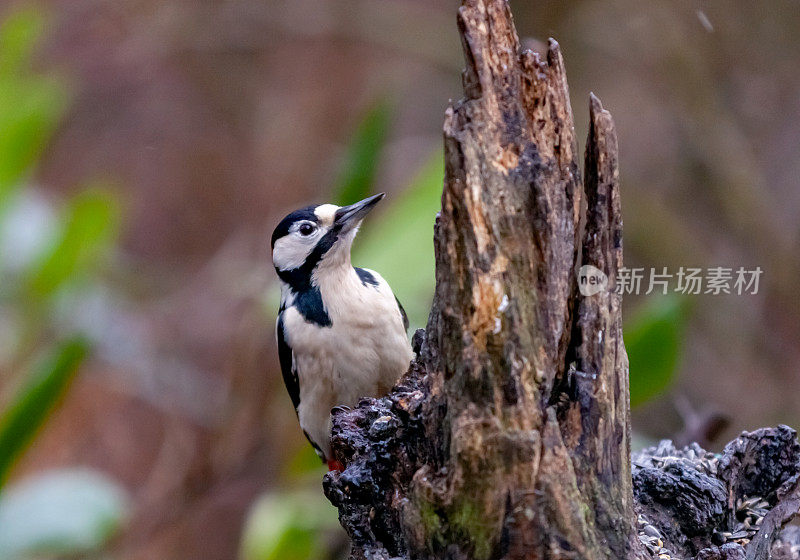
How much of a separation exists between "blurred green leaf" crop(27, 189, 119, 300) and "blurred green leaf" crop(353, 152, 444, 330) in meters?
1.24

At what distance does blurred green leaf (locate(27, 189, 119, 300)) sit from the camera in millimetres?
4406

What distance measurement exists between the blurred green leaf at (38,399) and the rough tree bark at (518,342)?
1.63 m

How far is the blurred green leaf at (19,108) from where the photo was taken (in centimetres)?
455

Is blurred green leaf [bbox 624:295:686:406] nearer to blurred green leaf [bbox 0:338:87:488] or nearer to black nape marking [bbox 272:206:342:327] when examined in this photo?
black nape marking [bbox 272:206:342:327]

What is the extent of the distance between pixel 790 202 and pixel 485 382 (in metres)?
5.07

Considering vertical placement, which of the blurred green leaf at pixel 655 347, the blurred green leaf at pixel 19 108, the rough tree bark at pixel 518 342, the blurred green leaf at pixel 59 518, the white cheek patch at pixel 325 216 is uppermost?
the blurred green leaf at pixel 19 108

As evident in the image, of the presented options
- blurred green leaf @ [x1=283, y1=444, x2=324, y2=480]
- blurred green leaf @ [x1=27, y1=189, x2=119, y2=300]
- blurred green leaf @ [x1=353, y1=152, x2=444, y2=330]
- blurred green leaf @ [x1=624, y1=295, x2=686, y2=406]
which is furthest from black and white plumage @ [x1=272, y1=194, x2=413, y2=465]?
blurred green leaf @ [x1=27, y1=189, x2=119, y2=300]

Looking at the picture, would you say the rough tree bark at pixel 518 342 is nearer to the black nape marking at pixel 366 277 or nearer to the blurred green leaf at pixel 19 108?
the black nape marking at pixel 366 277

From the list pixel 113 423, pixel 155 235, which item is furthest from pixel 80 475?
pixel 155 235

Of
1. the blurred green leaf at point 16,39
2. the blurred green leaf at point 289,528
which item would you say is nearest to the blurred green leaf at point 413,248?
the blurred green leaf at point 289,528

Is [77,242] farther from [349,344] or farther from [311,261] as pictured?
[349,344]

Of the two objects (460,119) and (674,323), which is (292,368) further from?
(460,119)

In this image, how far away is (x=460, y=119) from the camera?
1987mm

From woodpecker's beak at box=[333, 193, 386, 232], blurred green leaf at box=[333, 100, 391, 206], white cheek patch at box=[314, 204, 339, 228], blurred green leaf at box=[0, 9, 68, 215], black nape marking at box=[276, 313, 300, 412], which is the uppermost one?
blurred green leaf at box=[0, 9, 68, 215]
